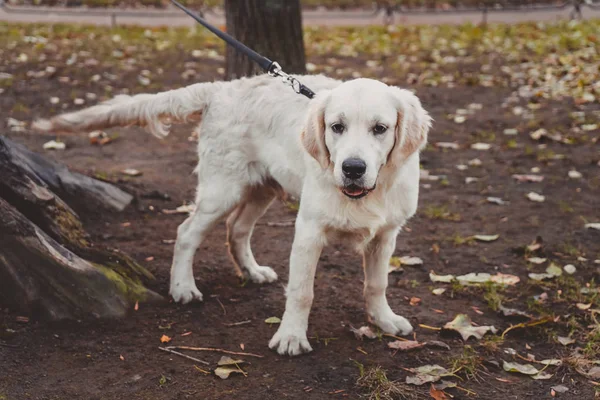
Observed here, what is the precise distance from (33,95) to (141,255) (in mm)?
4909

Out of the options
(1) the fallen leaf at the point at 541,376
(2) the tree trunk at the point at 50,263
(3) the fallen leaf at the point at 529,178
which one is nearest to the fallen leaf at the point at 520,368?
(1) the fallen leaf at the point at 541,376

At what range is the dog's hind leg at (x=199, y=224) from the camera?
448cm

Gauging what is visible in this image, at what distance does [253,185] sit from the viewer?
14.8 ft

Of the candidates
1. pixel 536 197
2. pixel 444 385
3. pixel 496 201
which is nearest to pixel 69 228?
pixel 444 385

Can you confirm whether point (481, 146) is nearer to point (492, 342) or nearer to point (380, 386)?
point (492, 342)

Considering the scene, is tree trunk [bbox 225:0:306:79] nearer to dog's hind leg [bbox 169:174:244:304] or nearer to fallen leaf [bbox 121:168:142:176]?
fallen leaf [bbox 121:168:142:176]

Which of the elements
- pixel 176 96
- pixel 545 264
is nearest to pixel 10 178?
pixel 176 96

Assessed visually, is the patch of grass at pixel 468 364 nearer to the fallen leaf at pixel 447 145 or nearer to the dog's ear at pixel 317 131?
the dog's ear at pixel 317 131

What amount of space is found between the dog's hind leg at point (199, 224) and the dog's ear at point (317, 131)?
2.70 feet

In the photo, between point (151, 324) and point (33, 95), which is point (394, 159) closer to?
point (151, 324)

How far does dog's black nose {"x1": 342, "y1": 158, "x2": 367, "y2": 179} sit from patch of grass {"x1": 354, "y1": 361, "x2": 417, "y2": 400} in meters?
0.99

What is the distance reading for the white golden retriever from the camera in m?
3.56

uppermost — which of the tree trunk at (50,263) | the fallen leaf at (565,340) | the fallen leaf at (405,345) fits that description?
the tree trunk at (50,263)

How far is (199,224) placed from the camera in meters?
4.57
